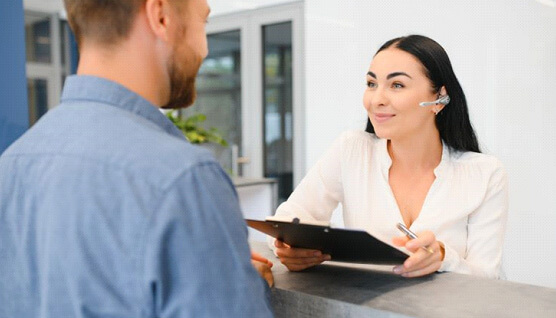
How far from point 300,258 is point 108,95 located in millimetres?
611

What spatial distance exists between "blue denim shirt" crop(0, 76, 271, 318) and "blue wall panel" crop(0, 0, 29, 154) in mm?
1397

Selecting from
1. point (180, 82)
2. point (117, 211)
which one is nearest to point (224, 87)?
point (180, 82)

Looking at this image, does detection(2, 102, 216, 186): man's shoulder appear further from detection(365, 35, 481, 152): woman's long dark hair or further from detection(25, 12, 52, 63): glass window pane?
detection(25, 12, 52, 63): glass window pane

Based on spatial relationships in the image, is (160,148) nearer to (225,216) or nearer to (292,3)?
(225,216)

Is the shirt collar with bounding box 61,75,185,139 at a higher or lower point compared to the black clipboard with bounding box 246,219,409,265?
higher

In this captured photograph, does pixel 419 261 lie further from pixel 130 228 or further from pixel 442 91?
pixel 442 91

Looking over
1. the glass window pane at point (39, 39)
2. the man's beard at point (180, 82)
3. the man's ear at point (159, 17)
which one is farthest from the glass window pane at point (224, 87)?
the man's ear at point (159, 17)

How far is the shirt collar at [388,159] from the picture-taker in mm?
1885

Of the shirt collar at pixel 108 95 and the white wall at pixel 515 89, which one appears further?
the white wall at pixel 515 89

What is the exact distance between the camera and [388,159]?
6.47 ft

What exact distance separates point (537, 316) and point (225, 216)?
0.57m

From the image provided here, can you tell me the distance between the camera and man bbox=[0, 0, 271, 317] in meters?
0.68

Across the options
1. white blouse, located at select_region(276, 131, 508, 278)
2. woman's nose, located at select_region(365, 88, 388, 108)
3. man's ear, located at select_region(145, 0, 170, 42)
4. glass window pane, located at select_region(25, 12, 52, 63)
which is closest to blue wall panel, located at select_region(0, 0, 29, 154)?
white blouse, located at select_region(276, 131, 508, 278)

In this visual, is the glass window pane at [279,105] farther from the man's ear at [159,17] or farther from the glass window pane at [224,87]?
the man's ear at [159,17]
